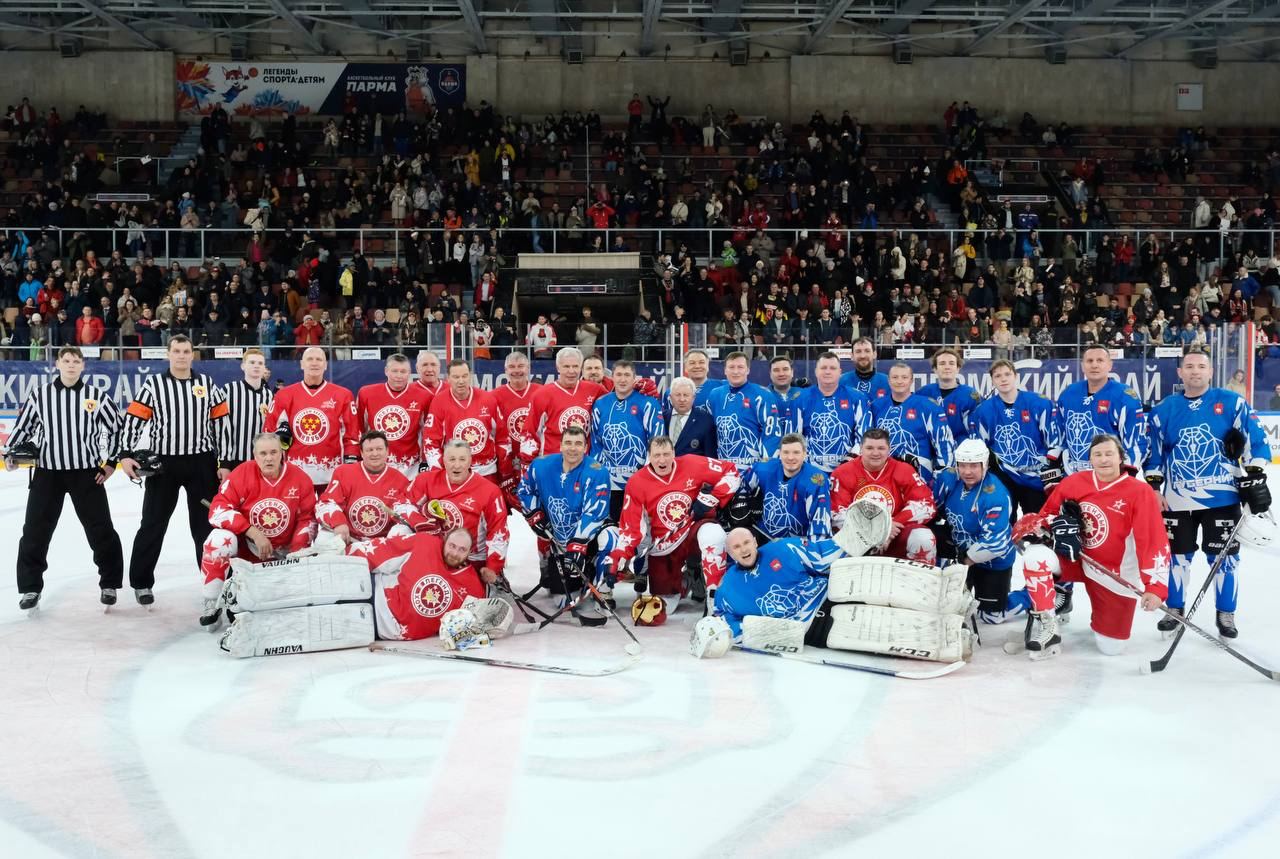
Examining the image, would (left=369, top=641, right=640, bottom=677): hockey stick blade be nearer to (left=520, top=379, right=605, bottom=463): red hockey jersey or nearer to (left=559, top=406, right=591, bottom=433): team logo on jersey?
(left=520, top=379, right=605, bottom=463): red hockey jersey

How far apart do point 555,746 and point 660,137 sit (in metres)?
19.6

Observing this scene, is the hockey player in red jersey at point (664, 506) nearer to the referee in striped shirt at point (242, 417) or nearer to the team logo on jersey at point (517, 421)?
the team logo on jersey at point (517, 421)

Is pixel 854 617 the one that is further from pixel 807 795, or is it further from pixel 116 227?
pixel 116 227

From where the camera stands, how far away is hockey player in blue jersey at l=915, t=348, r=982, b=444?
724 cm

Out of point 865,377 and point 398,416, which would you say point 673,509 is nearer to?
point 865,377

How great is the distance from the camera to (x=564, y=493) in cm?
686

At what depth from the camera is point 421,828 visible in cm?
374

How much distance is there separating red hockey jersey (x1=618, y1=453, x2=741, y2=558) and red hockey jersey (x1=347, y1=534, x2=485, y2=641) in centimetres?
103

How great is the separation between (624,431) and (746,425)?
76 cm

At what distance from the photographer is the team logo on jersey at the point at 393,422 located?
779cm

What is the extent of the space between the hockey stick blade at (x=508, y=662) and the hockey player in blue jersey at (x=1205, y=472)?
115 inches

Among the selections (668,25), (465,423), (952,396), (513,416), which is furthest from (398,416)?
(668,25)

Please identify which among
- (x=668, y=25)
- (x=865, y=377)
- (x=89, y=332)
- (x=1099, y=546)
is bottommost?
(x=1099, y=546)

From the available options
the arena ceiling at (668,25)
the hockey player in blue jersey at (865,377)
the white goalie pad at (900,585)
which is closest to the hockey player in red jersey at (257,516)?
the white goalie pad at (900,585)
